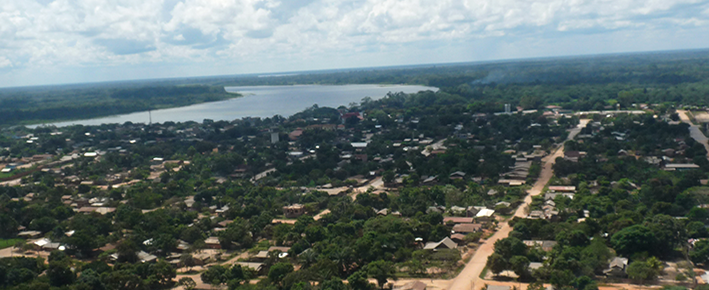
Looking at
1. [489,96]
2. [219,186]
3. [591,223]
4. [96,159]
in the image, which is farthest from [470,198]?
[489,96]

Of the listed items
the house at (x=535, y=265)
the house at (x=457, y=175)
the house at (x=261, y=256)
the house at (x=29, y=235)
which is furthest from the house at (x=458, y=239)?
the house at (x=29, y=235)

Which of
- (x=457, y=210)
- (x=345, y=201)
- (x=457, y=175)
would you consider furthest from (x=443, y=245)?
(x=457, y=175)

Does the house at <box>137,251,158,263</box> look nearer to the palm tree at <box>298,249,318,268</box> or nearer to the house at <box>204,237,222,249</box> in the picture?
the house at <box>204,237,222,249</box>

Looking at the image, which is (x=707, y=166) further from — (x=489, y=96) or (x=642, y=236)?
(x=489, y=96)

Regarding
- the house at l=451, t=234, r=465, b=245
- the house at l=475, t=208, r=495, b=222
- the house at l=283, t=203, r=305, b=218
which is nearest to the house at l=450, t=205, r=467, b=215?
the house at l=475, t=208, r=495, b=222

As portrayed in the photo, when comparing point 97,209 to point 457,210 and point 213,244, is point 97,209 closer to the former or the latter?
point 213,244

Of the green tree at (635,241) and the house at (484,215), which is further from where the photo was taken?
the house at (484,215)

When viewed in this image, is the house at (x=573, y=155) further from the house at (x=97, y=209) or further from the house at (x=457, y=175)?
the house at (x=97, y=209)
